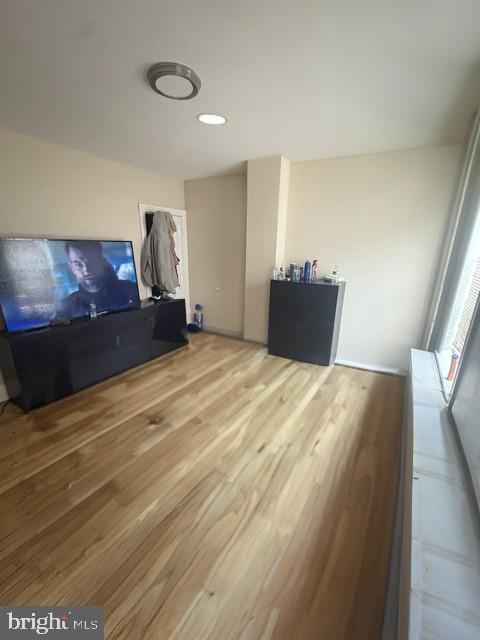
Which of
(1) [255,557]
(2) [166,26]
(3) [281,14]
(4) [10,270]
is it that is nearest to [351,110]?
(3) [281,14]

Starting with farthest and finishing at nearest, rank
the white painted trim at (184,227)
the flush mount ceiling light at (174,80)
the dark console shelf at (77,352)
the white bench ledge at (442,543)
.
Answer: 1. the white painted trim at (184,227)
2. the dark console shelf at (77,352)
3. the flush mount ceiling light at (174,80)
4. the white bench ledge at (442,543)

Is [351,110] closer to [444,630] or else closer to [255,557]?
[444,630]

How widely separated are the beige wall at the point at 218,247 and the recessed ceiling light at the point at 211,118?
1.50 meters

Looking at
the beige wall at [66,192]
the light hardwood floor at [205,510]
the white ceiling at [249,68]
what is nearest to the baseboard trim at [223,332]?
the beige wall at [66,192]

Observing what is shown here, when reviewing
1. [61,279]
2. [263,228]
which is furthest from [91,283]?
[263,228]

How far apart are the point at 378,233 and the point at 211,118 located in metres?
1.95

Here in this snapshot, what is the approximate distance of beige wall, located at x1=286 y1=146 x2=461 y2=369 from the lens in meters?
2.52

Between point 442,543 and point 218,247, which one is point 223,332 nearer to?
point 218,247

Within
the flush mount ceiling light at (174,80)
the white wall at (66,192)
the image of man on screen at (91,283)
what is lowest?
the image of man on screen at (91,283)

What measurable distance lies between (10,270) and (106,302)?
0.85 m

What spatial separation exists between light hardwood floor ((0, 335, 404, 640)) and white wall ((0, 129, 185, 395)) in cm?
129

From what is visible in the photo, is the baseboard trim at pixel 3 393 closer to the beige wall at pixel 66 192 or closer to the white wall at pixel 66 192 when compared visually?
the white wall at pixel 66 192

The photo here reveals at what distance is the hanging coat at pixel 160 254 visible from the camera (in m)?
3.39

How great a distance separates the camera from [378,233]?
2.76m
